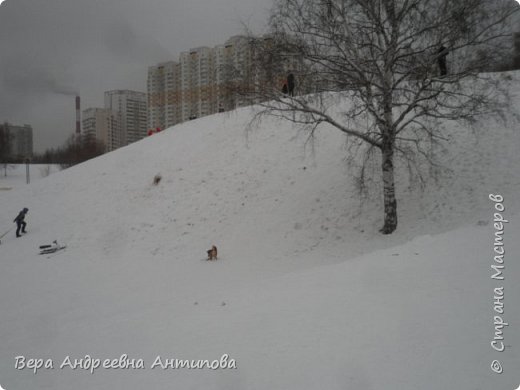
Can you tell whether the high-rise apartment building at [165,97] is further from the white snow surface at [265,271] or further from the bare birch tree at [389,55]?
the bare birch tree at [389,55]

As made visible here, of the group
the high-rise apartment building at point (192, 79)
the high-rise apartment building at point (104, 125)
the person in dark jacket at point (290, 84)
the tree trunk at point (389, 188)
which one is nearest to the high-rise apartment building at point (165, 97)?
the high-rise apartment building at point (192, 79)

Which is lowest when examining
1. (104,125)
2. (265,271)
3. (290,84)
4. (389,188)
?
(265,271)

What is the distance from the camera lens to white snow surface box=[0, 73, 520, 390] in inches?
141

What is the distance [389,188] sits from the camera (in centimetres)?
927

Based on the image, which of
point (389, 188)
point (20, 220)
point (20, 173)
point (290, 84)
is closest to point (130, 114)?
point (20, 173)

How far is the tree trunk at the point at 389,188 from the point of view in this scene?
363 inches

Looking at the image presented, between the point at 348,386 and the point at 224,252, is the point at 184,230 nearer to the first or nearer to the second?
the point at 224,252

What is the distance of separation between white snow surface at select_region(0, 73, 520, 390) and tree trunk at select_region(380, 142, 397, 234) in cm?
42

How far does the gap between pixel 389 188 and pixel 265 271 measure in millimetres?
→ 4529

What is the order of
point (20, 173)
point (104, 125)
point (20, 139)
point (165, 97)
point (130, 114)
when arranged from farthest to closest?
point (104, 125) < point (130, 114) < point (20, 173) < point (20, 139) < point (165, 97)

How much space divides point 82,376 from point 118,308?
331cm

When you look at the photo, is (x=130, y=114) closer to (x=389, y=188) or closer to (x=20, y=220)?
(x=20, y=220)

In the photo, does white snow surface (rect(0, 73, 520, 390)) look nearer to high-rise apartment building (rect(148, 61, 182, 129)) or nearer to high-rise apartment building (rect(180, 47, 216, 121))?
high-rise apartment building (rect(180, 47, 216, 121))

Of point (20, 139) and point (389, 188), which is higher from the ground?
point (20, 139)
